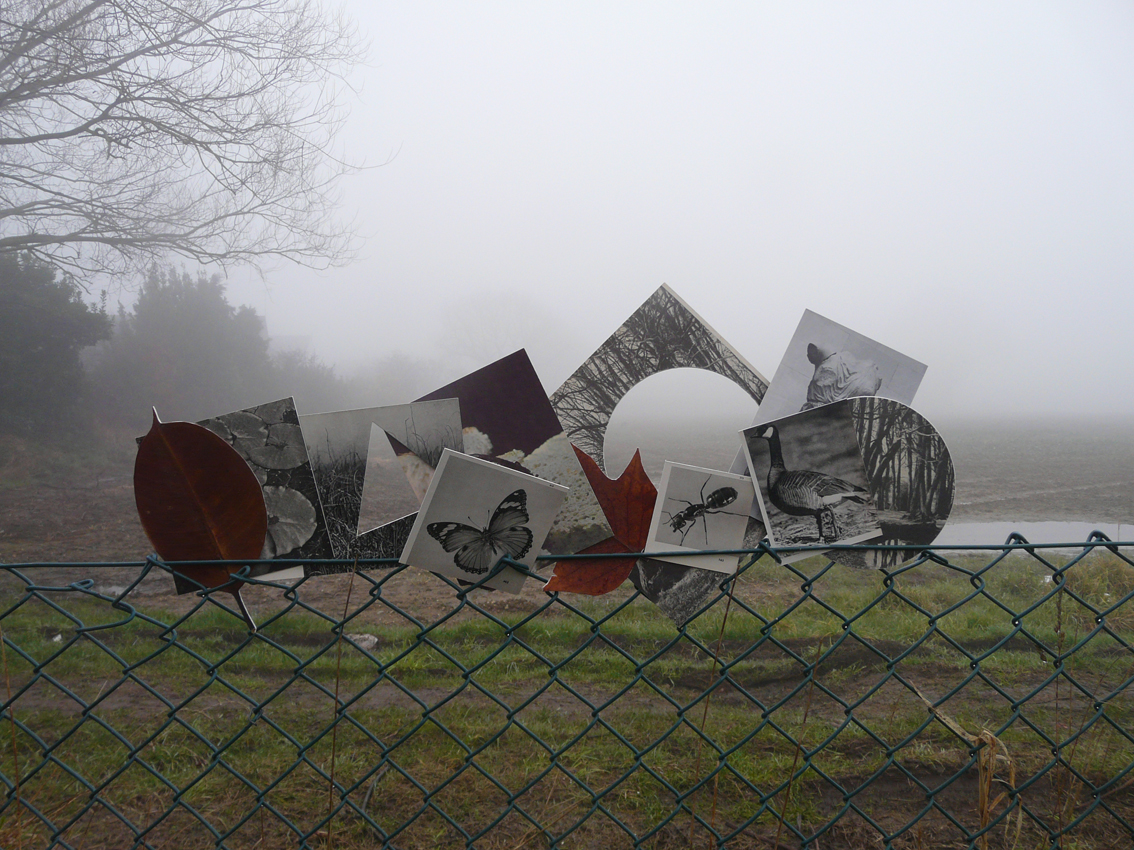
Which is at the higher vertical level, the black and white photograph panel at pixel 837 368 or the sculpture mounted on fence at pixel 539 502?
the black and white photograph panel at pixel 837 368

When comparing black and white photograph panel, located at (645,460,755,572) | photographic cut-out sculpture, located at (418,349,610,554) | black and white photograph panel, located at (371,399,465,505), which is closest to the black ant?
black and white photograph panel, located at (645,460,755,572)

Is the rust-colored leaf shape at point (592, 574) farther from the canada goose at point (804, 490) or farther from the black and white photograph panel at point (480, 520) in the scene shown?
the canada goose at point (804, 490)

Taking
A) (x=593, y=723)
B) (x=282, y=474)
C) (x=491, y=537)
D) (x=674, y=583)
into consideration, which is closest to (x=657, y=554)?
(x=674, y=583)

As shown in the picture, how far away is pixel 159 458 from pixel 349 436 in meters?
0.22

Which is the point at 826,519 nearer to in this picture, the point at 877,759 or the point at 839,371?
the point at 839,371

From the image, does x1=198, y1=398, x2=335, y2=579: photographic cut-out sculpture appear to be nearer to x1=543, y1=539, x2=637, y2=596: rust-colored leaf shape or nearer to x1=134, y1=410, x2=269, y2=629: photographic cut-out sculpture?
x1=134, y1=410, x2=269, y2=629: photographic cut-out sculpture

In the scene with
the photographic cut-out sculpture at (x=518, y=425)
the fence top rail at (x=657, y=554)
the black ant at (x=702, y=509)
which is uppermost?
the photographic cut-out sculpture at (x=518, y=425)

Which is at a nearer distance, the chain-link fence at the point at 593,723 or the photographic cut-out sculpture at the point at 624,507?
the photographic cut-out sculpture at the point at 624,507

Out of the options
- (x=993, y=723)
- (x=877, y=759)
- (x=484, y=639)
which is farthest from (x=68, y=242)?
(x=993, y=723)

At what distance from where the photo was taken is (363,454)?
769 millimetres

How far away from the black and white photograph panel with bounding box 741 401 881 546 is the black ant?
47 mm

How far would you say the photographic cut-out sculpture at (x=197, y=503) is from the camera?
2.29 feet

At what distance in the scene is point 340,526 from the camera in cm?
77

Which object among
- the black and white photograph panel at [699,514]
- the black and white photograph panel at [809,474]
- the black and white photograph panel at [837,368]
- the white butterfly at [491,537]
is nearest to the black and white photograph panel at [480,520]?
the white butterfly at [491,537]
